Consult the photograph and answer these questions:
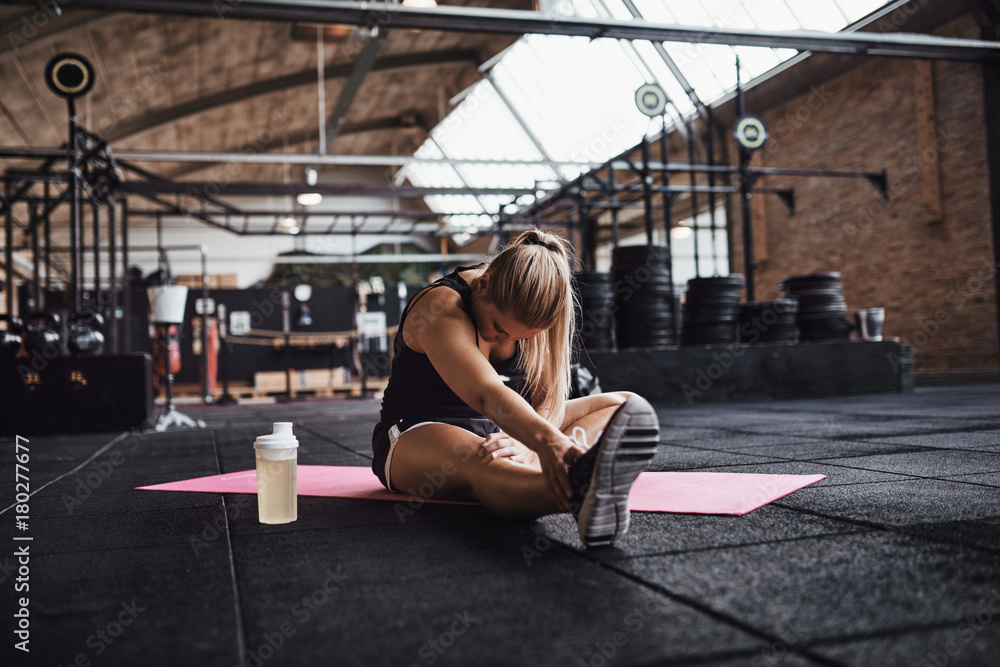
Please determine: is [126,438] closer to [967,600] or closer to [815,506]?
[815,506]

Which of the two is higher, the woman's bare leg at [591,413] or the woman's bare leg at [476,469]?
the woman's bare leg at [591,413]

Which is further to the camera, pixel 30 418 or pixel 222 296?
pixel 222 296

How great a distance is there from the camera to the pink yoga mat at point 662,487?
6.23 ft

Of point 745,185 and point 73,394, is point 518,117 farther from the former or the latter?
point 73,394

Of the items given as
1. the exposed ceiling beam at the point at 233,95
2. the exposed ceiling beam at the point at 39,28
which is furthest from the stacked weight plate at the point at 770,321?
the exposed ceiling beam at the point at 233,95

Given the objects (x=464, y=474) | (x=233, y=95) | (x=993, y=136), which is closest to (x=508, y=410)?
(x=464, y=474)

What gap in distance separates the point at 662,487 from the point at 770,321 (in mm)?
4999

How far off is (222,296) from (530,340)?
12.4 metres

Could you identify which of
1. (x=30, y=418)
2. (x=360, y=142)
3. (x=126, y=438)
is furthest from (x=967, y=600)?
(x=360, y=142)

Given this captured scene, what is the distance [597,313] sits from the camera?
250 inches

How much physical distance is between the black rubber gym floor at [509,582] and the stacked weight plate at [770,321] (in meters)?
4.48

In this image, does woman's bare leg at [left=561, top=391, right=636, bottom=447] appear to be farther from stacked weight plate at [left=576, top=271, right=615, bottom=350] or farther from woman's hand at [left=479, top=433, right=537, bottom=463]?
stacked weight plate at [left=576, top=271, right=615, bottom=350]

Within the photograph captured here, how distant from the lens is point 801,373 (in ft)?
22.0

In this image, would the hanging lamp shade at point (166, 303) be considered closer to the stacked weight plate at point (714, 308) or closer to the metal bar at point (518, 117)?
the stacked weight plate at point (714, 308)
